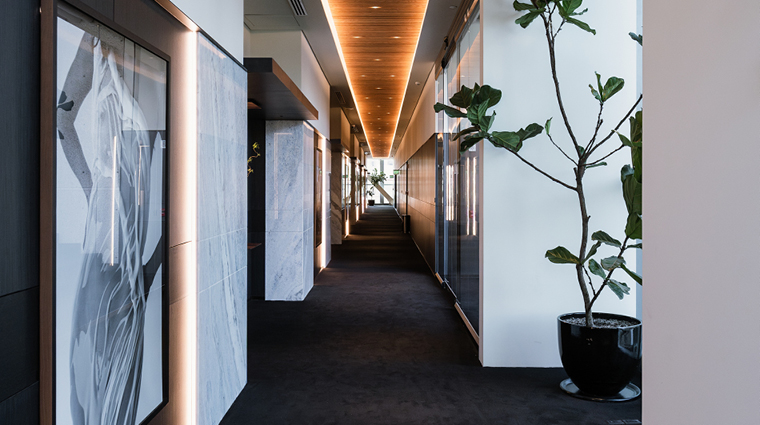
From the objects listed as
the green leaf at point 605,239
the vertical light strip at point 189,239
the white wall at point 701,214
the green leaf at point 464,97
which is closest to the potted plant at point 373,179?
the green leaf at point 464,97

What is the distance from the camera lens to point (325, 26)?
22.4ft

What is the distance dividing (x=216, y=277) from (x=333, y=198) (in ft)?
36.6

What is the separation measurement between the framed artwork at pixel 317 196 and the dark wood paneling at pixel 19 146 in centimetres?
694

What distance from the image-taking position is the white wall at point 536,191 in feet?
14.8

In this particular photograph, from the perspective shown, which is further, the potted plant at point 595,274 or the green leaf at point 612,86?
the green leaf at point 612,86

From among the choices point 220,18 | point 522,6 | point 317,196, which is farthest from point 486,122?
point 317,196

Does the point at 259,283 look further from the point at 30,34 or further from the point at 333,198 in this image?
the point at 333,198

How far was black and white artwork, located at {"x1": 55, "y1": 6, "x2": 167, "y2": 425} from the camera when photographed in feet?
5.69

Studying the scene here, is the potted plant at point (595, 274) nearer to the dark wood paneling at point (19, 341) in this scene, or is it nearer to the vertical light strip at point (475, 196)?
the vertical light strip at point (475, 196)

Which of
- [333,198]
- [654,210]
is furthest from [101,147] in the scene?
[333,198]

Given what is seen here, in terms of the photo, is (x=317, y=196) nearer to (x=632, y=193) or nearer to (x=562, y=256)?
(x=562, y=256)

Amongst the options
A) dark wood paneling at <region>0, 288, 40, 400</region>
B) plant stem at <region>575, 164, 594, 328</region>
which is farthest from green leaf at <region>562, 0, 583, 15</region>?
dark wood paneling at <region>0, 288, 40, 400</region>

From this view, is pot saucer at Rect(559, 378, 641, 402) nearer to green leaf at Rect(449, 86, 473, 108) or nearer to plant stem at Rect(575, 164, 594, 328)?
plant stem at Rect(575, 164, 594, 328)

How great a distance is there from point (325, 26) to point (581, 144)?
382 cm
